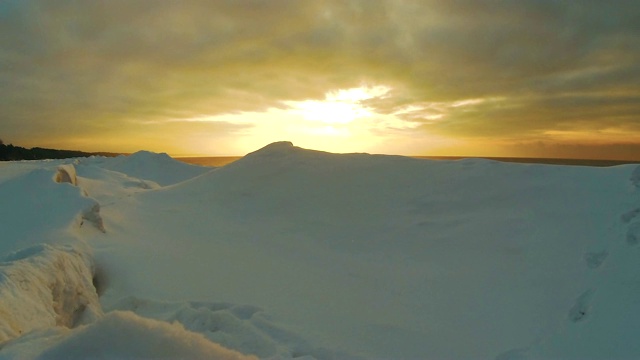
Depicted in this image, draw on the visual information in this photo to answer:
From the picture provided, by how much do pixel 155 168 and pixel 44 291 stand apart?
1076 inches

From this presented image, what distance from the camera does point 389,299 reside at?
5.94 meters

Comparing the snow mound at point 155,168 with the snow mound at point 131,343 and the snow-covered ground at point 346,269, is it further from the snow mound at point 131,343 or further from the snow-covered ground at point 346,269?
the snow mound at point 131,343

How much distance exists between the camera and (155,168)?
29641mm

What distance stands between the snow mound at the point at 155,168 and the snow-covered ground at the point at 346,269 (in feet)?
56.1

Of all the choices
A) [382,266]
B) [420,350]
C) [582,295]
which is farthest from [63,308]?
[582,295]

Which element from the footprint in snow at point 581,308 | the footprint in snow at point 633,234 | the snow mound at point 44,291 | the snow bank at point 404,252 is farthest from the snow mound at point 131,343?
the footprint in snow at point 633,234

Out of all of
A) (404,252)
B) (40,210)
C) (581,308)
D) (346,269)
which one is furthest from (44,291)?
(581,308)

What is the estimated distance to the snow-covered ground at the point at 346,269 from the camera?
13.3ft

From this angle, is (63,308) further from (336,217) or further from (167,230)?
(336,217)

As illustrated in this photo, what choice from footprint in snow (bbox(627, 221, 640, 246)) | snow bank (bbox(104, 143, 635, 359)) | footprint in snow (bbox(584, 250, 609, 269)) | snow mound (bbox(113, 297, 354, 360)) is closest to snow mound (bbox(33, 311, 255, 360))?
snow mound (bbox(113, 297, 354, 360))

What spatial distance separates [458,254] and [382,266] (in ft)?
4.30

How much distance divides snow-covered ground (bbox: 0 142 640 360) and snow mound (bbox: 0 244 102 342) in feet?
0.07

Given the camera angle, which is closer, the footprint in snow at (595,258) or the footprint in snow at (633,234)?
the footprint in snow at (633,234)

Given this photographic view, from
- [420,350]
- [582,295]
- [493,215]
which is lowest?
[420,350]
